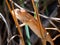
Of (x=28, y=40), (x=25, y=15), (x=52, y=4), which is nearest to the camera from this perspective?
(x=25, y=15)

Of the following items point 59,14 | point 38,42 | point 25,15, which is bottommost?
point 38,42

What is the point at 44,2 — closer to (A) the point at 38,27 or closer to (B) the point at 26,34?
(B) the point at 26,34

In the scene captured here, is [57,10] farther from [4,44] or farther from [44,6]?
[4,44]

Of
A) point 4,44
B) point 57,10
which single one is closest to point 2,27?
point 4,44

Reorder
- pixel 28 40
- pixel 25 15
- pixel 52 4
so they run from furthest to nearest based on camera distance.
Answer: pixel 52 4, pixel 28 40, pixel 25 15

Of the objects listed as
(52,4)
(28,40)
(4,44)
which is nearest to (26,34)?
(28,40)

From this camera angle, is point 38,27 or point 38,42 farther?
point 38,42

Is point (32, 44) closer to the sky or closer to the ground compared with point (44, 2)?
closer to the ground

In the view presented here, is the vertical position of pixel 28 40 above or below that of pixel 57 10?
below

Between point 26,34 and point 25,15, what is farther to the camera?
point 26,34
